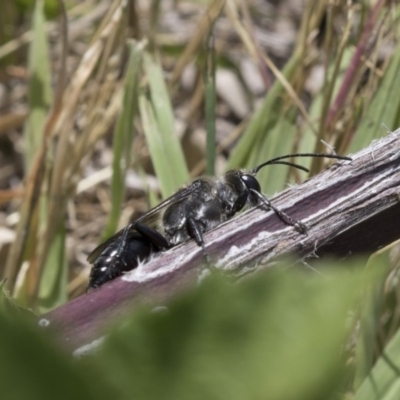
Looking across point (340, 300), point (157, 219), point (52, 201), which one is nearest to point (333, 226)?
point (340, 300)

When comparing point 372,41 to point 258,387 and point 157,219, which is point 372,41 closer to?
point 157,219

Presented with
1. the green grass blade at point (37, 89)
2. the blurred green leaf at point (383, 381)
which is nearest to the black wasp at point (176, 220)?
the blurred green leaf at point (383, 381)

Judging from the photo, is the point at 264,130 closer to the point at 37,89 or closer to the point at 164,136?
the point at 164,136

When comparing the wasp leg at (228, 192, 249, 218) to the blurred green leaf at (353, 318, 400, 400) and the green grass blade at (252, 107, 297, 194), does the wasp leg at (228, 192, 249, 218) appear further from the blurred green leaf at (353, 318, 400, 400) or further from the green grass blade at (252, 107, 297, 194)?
the blurred green leaf at (353, 318, 400, 400)

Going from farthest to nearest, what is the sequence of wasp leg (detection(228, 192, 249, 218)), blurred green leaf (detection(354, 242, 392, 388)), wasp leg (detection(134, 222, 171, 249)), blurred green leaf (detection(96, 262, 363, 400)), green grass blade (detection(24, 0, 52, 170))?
green grass blade (detection(24, 0, 52, 170)) → wasp leg (detection(228, 192, 249, 218)) → wasp leg (detection(134, 222, 171, 249)) → blurred green leaf (detection(354, 242, 392, 388)) → blurred green leaf (detection(96, 262, 363, 400))

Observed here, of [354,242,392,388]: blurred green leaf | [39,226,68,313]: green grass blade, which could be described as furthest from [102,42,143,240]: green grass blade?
[354,242,392,388]: blurred green leaf

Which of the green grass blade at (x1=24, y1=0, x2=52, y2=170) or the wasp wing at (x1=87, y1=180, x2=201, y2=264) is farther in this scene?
the green grass blade at (x1=24, y1=0, x2=52, y2=170)

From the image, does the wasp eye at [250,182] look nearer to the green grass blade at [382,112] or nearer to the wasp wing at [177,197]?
the wasp wing at [177,197]
